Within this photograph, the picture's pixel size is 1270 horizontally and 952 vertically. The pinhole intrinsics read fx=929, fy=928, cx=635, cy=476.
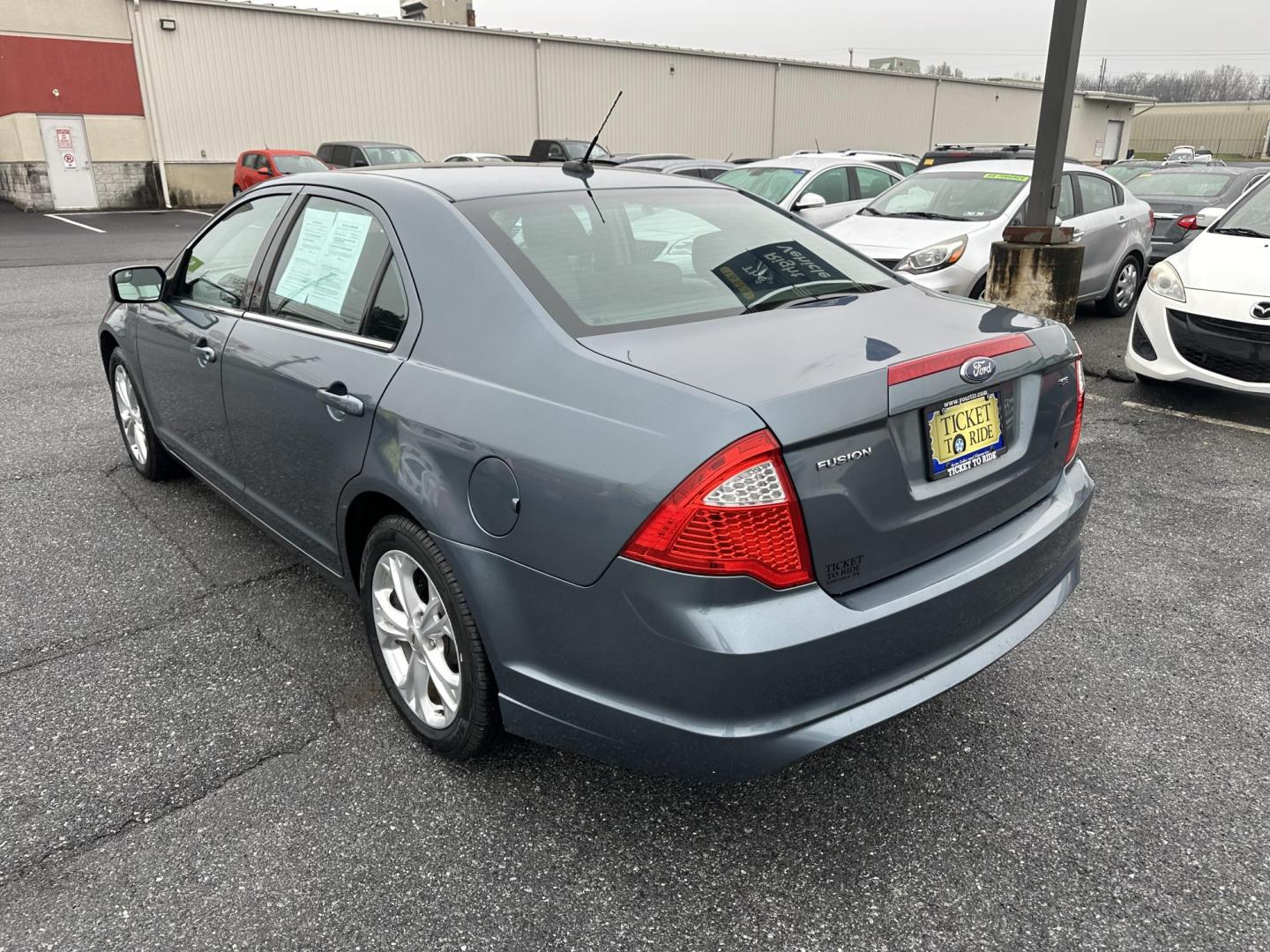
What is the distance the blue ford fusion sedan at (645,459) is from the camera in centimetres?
191

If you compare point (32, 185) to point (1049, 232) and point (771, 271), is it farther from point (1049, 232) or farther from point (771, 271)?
point (771, 271)

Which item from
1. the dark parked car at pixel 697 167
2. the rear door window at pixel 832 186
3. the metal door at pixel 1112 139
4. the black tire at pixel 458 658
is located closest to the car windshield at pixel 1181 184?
the rear door window at pixel 832 186

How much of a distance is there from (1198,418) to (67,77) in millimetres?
25069

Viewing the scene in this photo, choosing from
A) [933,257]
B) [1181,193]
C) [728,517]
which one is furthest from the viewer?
[1181,193]

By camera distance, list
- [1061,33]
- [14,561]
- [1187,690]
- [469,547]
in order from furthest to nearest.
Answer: [1061,33]
[14,561]
[1187,690]
[469,547]

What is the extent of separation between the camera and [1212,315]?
5531 mm

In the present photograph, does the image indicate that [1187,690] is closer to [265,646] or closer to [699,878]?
[699,878]

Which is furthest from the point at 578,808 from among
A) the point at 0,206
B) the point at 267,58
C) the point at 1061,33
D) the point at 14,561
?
the point at 0,206

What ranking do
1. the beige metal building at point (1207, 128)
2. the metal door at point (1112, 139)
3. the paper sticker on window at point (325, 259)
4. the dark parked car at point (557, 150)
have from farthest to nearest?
the beige metal building at point (1207, 128)
the metal door at point (1112, 139)
the dark parked car at point (557, 150)
the paper sticker on window at point (325, 259)

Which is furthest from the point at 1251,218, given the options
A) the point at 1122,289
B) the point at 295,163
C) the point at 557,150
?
the point at 557,150

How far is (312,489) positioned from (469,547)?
93 centimetres

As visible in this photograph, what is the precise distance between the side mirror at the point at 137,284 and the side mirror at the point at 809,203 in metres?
6.56

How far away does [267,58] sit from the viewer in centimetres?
2416

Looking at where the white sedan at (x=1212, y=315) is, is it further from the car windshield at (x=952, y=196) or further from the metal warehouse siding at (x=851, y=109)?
the metal warehouse siding at (x=851, y=109)
